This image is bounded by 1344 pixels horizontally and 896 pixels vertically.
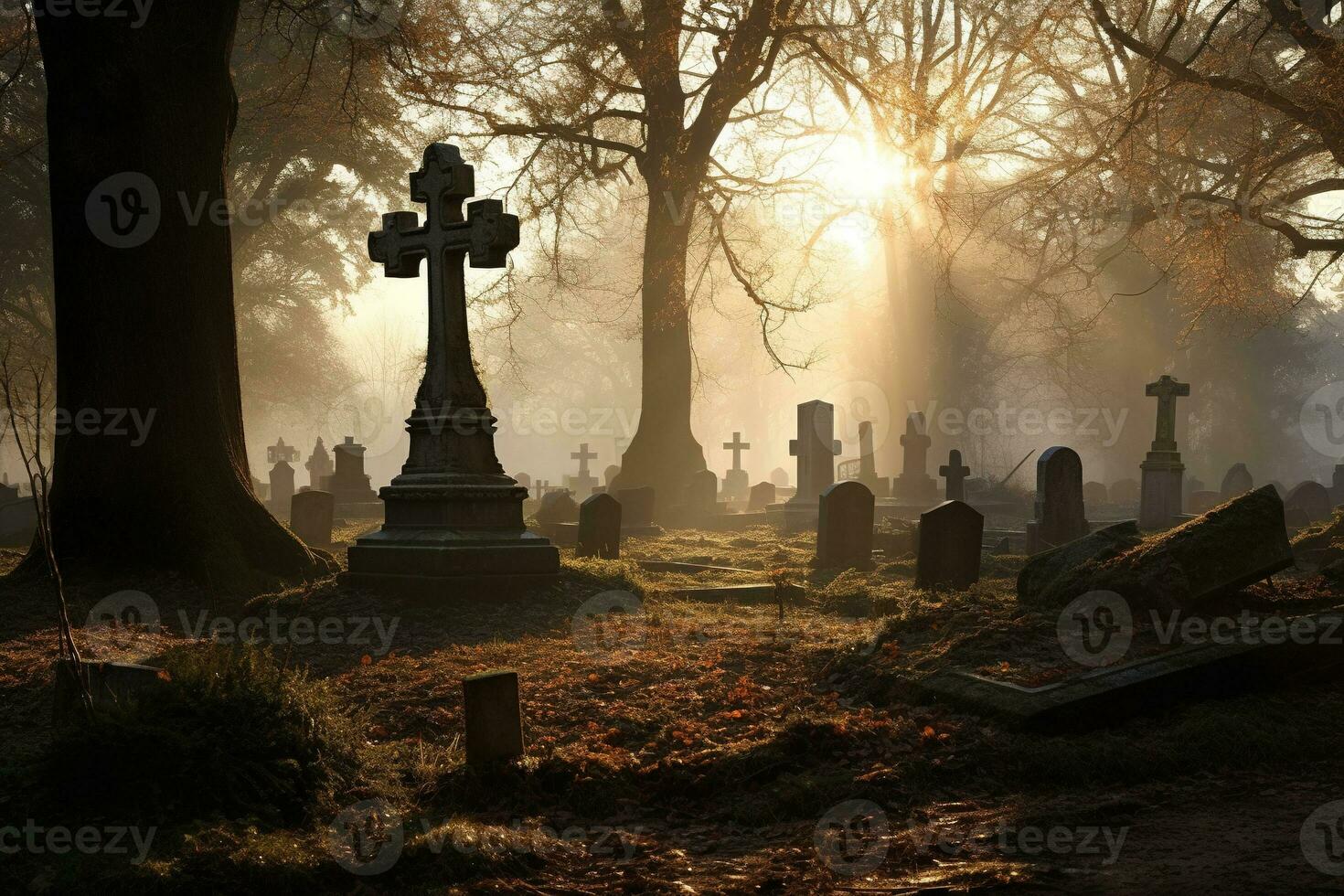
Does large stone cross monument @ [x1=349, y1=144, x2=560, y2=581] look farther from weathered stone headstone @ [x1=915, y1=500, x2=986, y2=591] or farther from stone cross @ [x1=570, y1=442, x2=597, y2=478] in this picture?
stone cross @ [x1=570, y1=442, x2=597, y2=478]

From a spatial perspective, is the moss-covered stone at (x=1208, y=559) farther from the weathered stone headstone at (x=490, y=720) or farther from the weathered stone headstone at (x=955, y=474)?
the weathered stone headstone at (x=955, y=474)

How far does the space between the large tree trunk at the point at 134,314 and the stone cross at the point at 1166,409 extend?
686 inches

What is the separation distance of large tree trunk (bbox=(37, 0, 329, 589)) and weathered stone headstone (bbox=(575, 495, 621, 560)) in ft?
15.7

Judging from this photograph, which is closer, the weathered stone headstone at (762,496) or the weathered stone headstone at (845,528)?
the weathered stone headstone at (845,528)

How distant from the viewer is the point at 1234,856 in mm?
3734

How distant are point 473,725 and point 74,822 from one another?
156 cm

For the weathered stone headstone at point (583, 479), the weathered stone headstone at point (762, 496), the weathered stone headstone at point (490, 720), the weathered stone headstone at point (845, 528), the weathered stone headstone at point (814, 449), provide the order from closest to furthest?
the weathered stone headstone at point (490, 720) < the weathered stone headstone at point (845, 528) < the weathered stone headstone at point (814, 449) < the weathered stone headstone at point (762, 496) < the weathered stone headstone at point (583, 479)

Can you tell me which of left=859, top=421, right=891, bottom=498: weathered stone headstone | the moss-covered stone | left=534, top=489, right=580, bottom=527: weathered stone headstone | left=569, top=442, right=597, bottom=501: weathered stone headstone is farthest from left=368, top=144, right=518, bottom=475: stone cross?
left=569, top=442, right=597, bottom=501: weathered stone headstone

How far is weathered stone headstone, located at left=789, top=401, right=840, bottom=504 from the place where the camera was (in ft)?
77.1

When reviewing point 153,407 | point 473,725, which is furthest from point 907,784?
point 153,407

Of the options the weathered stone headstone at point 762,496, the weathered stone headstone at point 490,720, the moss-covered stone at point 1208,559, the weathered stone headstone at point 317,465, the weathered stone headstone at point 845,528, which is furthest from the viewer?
the weathered stone headstone at point 317,465

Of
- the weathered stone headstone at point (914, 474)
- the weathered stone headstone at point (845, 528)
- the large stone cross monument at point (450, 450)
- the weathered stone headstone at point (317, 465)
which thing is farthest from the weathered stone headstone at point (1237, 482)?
the weathered stone headstone at point (317, 465)

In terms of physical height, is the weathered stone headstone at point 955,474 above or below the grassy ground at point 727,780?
above

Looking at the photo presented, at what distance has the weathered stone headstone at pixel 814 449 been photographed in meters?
23.5
